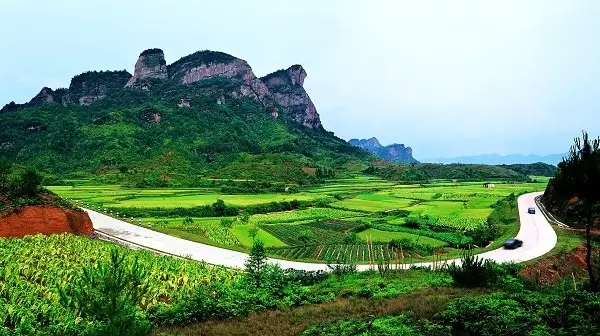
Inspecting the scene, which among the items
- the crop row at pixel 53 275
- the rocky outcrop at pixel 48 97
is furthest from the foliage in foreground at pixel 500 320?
the rocky outcrop at pixel 48 97

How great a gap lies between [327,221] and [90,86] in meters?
173

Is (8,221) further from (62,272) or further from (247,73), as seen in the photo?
(247,73)

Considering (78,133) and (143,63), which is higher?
(143,63)

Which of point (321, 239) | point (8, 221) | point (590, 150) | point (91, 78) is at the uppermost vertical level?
point (91, 78)

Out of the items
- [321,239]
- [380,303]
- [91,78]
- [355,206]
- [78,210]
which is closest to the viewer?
[380,303]

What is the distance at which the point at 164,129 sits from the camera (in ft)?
427

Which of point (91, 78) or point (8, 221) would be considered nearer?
point (8, 221)

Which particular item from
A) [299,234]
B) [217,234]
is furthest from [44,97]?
[299,234]

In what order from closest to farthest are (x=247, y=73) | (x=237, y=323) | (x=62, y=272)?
(x=237, y=323), (x=62, y=272), (x=247, y=73)

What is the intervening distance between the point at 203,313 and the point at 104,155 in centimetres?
10300

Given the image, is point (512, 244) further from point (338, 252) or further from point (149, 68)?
point (149, 68)

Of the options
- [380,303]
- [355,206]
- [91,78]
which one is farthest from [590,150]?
[91,78]

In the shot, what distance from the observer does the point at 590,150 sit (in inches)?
661

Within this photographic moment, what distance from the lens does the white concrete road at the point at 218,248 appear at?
27.3 metres
